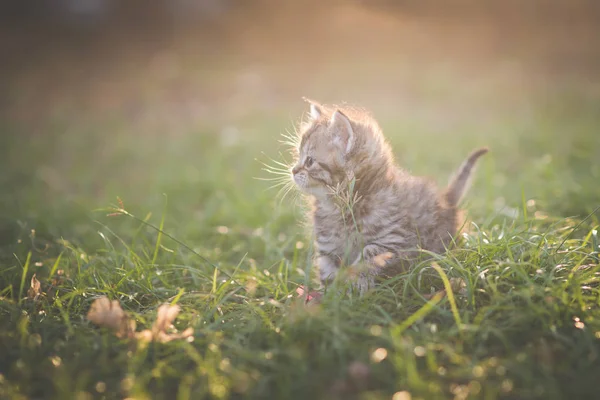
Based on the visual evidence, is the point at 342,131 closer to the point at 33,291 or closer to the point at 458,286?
the point at 458,286

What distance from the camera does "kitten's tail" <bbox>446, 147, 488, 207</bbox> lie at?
104 inches

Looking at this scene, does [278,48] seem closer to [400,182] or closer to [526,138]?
[526,138]

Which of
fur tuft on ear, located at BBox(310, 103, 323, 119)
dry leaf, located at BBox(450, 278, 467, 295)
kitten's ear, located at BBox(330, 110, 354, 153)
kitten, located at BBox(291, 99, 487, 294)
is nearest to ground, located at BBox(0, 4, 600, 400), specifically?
dry leaf, located at BBox(450, 278, 467, 295)

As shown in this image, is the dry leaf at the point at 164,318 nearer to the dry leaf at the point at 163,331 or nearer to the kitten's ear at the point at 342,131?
the dry leaf at the point at 163,331

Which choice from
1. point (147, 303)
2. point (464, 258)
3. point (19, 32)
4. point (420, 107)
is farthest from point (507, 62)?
point (19, 32)

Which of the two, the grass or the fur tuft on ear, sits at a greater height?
the fur tuft on ear

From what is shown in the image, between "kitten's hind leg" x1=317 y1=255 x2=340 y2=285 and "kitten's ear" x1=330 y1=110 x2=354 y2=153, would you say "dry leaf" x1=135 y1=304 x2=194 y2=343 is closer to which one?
"kitten's hind leg" x1=317 y1=255 x2=340 y2=285

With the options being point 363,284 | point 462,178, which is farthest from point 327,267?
point 462,178

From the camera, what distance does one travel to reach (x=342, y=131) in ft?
7.30

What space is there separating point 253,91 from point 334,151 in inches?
214

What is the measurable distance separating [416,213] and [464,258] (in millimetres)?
306

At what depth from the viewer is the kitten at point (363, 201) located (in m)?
2.17

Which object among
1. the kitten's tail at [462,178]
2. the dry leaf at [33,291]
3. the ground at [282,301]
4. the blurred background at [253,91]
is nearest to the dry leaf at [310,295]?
the ground at [282,301]

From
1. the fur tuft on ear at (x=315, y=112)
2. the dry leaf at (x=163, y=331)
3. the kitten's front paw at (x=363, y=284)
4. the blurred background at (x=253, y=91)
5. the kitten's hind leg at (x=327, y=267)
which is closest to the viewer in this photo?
the dry leaf at (x=163, y=331)
